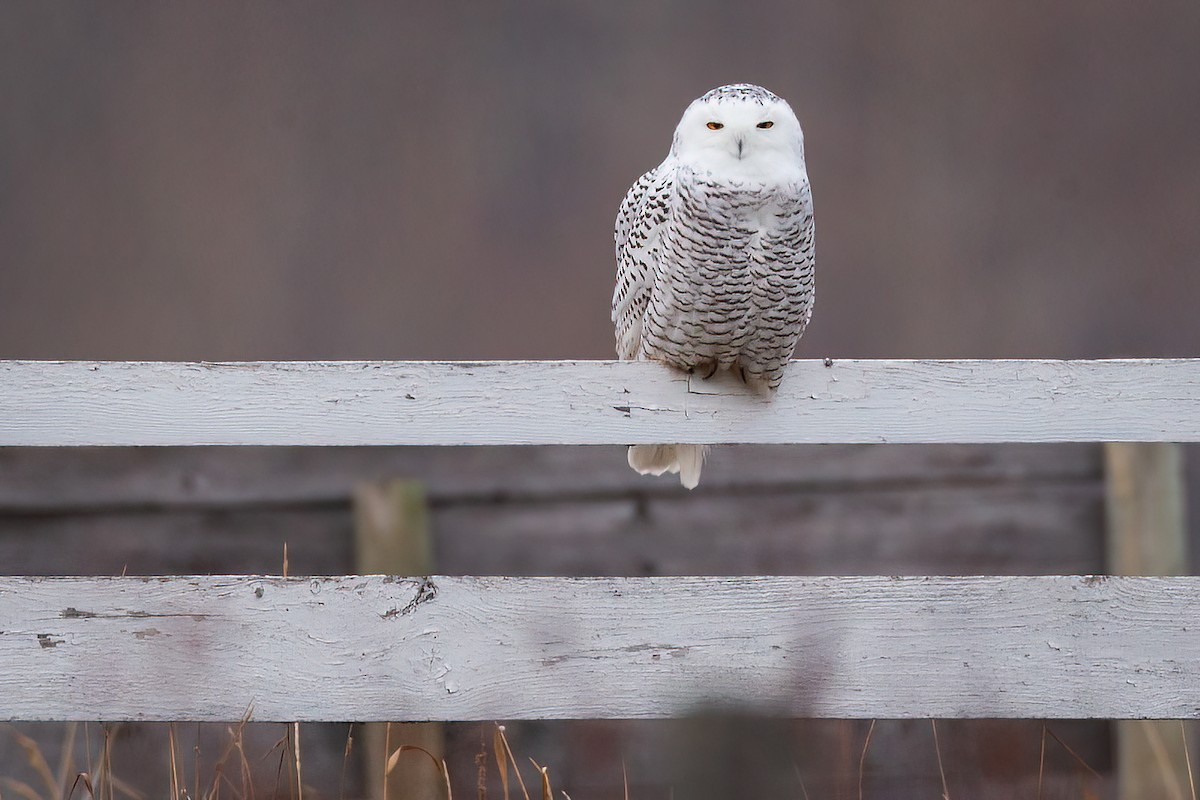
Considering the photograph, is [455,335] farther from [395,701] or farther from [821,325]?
[395,701]

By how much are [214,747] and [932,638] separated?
1.66 m

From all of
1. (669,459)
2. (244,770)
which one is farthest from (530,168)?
(244,770)

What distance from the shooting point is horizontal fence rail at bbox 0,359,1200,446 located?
1259 millimetres

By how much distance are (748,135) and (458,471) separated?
4.30 ft

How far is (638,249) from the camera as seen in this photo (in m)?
1.48

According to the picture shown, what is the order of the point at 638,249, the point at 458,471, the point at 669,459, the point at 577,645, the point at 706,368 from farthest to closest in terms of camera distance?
the point at 458,471
the point at 669,459
the point at 638,249
the point at 706,368
the point at 577,645

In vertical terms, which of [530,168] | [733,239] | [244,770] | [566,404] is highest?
[530,168]

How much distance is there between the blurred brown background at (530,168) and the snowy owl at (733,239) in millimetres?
1275

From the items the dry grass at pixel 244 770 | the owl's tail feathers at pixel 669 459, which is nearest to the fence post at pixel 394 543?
the dry grass at pixel 244 770

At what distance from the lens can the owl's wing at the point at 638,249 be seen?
1.42 m

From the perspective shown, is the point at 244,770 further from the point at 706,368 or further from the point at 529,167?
the point at 529,167

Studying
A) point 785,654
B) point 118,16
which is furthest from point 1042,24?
point 118,16

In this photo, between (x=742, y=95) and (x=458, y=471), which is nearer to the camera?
(x=742, y=95)

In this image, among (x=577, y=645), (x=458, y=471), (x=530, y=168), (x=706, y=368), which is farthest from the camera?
(x=530, y=168)
